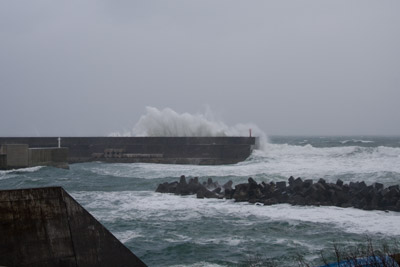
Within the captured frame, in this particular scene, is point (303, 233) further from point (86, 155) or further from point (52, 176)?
point (86, 155)

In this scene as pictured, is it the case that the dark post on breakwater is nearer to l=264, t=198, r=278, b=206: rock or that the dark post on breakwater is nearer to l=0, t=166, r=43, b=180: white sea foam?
l=0, t=166, r=43, b=180: white sea foam

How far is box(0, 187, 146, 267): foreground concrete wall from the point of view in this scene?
4.40 meters

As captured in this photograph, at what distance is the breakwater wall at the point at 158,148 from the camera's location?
80.1 feet

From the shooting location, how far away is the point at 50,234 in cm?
455

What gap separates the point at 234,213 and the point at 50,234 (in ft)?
20.4

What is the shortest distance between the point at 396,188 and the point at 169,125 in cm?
2199

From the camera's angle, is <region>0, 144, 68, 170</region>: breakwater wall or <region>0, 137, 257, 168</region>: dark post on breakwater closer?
<region>0, 144, 68, 170</region>: breakwater wall

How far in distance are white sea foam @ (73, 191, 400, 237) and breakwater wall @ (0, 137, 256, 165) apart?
1187cm

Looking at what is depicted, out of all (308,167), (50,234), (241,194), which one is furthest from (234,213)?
(308,167)

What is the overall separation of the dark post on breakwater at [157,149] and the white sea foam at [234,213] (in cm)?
1188

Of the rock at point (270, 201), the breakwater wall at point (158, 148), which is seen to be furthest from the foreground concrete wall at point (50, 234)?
the breakwater wall at point (158, 148)

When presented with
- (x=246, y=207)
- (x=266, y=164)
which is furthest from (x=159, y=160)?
(x=246, y=207)

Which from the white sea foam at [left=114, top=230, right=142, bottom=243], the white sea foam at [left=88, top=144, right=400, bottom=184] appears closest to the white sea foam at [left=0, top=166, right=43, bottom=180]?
the white sea foam at [left=88, top=144, right=400, bottom=184]

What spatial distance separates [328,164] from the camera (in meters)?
21.8
